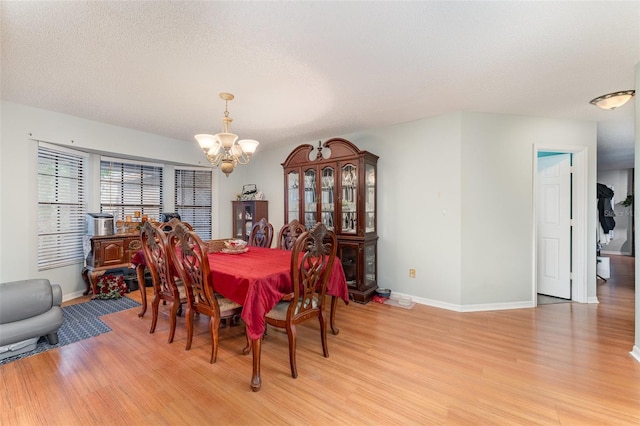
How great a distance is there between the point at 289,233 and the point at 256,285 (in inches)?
61.0

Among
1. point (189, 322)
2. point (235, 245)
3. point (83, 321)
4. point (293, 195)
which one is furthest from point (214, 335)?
point (293, 195)

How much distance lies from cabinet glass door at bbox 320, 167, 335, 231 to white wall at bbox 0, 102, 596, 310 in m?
0.98

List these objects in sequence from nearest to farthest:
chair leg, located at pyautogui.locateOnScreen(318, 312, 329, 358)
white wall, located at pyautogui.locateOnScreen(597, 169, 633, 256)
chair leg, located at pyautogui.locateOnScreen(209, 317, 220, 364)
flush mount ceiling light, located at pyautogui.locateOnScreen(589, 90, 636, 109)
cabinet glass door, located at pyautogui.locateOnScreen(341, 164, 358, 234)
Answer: chair leg, located at pyautogui.locateOnScreen(209, 317, 220, 364) → chair leg, located at pyautogui.locateOnScreen(318, 312, 329, 358) → flush mount ceiling light, located at pyautogui.locateOnScreen(589, 90, 636, 109) → cabinet glass door, located at pyautogui.locateOnScreen(341, 164, 358, 234) → white wall, located at pyautogui.locateOnScreen(597, 169, 633, 256)

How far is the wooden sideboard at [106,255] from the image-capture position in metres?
3.60

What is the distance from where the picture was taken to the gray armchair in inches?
83.0

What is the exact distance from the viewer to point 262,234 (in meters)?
3.71

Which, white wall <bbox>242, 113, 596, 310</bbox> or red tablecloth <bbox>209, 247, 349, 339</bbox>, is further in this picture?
white wall <bbox>242, 113, 596, 310</bbox>

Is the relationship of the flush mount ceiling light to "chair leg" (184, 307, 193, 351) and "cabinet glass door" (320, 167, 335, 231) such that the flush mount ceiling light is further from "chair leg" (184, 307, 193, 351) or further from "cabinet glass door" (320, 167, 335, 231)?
"chair leg" (184, 307, 193, 351)

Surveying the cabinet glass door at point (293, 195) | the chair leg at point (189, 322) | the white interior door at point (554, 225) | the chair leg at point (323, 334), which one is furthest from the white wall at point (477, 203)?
the chair leg at point (189, 322)

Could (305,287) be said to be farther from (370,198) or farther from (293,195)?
(293,195)

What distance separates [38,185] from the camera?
10.8 ft

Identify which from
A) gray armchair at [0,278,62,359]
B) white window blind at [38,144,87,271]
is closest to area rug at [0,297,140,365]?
gray armchair at [0,278,62,359]

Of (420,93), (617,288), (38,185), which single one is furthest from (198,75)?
(617,288)

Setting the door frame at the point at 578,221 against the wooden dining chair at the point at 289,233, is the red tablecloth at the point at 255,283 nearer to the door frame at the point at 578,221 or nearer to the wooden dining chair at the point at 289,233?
the wooden dining chair at the point at 289,233
